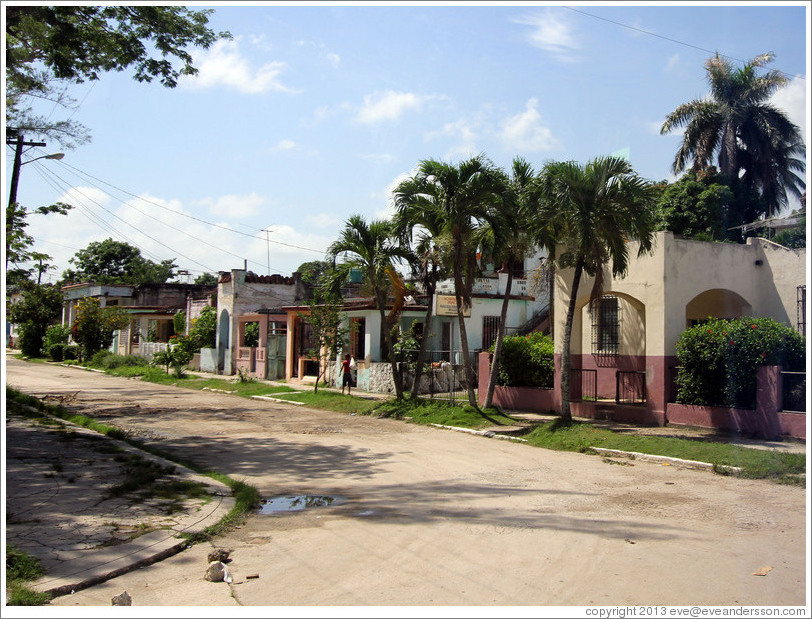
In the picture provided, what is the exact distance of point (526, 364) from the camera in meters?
20.0

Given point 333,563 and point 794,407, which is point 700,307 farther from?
point 333,563

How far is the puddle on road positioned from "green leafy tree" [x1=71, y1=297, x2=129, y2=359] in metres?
40.2

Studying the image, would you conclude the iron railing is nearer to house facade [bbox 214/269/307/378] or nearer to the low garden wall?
the low garden wall

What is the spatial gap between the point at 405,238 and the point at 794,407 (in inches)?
413

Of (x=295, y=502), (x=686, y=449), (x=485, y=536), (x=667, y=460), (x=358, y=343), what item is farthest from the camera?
(x=358, y=343)

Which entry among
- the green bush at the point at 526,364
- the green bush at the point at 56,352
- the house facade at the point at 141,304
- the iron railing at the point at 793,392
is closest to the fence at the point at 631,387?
the green bush at the point at 526,364

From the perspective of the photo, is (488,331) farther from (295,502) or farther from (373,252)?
(295,502)

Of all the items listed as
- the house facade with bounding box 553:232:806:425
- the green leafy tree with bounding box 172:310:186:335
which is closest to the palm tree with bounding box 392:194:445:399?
the house facade with bounding box 553:232:806:425

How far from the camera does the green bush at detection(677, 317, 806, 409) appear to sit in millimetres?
14141

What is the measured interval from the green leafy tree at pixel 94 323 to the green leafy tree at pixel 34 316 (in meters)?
9.62

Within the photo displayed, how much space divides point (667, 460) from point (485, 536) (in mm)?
6623

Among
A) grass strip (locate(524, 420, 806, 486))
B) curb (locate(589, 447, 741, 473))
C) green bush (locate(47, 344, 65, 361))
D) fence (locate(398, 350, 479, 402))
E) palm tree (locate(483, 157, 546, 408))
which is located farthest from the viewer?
green bush (locate(47, 344, 65, 361))

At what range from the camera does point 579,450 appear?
14.3 metres

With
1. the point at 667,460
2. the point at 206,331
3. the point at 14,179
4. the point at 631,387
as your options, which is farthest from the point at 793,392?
the point at 206,331
